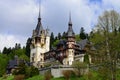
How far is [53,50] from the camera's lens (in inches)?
3922

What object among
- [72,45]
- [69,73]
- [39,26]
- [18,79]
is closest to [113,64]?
[69,73]

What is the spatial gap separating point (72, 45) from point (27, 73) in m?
18.4

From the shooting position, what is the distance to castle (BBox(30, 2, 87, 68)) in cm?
9075

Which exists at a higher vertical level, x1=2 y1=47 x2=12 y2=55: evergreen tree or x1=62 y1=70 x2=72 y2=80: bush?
x1=2 y1=47 x2=12 y2=55: evergreen tree

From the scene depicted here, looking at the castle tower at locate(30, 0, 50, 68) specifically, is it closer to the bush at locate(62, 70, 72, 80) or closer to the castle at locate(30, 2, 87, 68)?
the castle at locate(30, 2, 87, 68)

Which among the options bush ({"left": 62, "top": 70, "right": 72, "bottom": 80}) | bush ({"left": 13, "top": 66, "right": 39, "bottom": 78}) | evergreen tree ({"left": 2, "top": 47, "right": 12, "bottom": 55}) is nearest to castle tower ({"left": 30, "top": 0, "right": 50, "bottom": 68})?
bush ({"left": 13, "top": 66, "right": 39, "bottom": 78})

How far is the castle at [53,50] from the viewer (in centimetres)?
9075

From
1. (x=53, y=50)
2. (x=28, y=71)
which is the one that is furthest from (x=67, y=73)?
(x=53, y=50)

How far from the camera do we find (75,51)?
299ft

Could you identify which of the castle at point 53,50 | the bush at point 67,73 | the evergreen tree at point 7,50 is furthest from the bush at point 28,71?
the evergreen tree at point 7,50

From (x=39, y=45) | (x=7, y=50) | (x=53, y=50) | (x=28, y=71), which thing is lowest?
(x=28, y=71)

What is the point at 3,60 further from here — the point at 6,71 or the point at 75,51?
the point at 75,51

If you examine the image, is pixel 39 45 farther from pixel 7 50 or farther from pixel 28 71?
pixel 7 50

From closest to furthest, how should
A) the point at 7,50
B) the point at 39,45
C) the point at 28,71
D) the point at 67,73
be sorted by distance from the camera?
the point at 67,73, the point at 28,71, the point at 39,45, the point at 7,50
